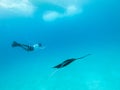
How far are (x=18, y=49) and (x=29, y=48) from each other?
1.35 meters

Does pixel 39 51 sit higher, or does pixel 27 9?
pixel 27 9

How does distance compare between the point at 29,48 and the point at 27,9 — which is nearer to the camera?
the point at 29,48

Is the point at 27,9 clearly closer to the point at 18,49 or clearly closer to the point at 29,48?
the point at 18,49

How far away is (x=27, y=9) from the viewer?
10.7ft

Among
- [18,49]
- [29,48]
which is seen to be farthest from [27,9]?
[29,48]

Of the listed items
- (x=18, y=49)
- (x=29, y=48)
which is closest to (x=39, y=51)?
(x=18, y=49)

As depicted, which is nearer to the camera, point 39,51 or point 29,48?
point 29,48

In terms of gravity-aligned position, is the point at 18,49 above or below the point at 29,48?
above

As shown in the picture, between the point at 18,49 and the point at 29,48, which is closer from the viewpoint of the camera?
the point at 29,48

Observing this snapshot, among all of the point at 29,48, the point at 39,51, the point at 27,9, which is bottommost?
the point at 29,48

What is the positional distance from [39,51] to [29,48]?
1274 millimetres

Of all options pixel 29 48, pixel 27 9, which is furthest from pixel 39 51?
pixel 29 48

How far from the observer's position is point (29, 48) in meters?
2.03

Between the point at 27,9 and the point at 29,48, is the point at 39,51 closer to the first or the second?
the point at 27,9
